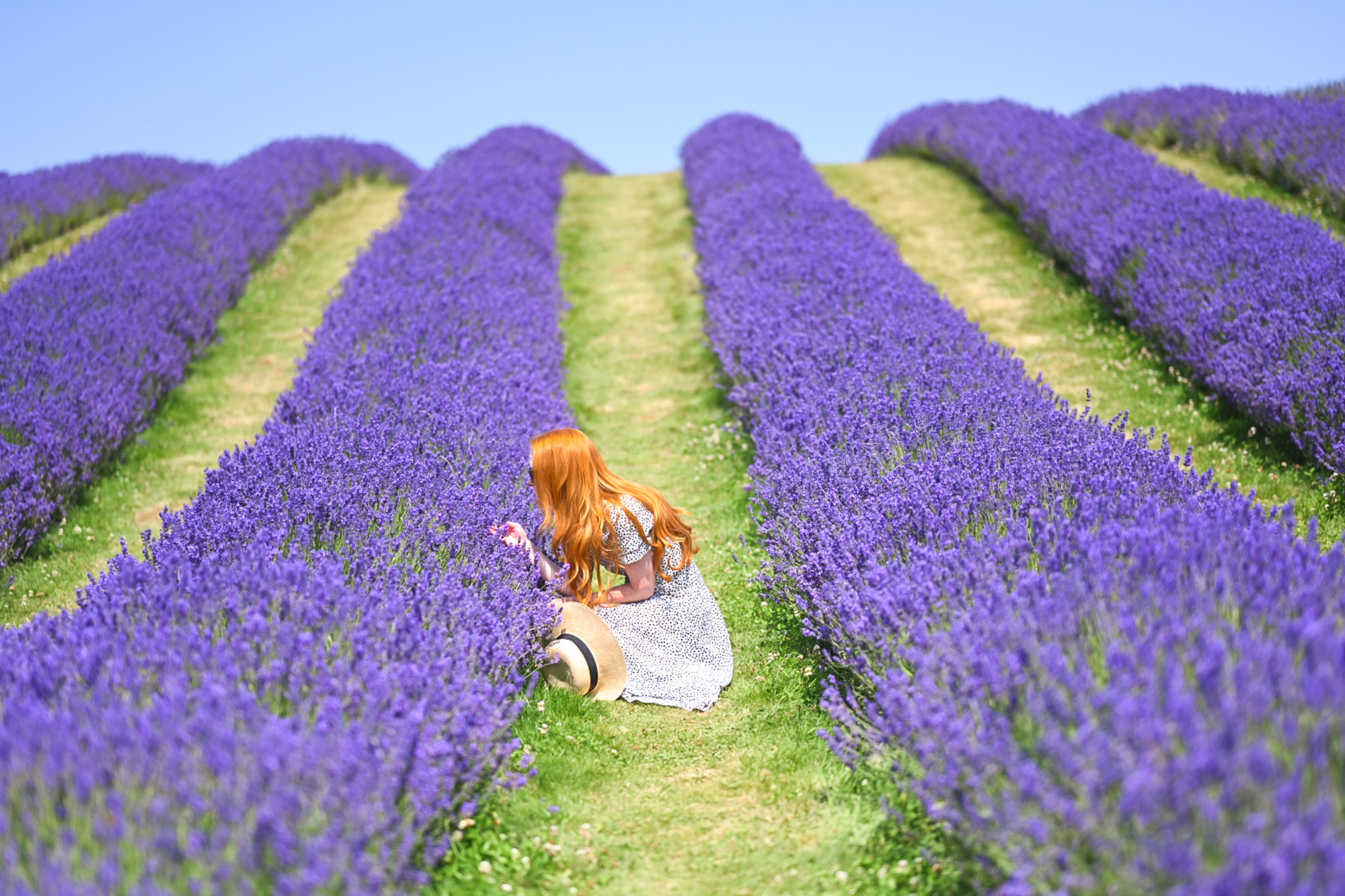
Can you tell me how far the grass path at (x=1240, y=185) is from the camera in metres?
8.85

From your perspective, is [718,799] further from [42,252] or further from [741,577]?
[42,252]

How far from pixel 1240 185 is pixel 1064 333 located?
4044 mm

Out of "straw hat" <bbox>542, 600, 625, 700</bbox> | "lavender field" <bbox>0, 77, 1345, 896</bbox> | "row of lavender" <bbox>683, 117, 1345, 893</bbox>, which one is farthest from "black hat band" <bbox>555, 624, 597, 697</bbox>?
"row of lavender" <bbox>683, 117, 1345, 893</bbox>

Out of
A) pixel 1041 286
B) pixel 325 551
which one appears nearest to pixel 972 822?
pixel 325 551

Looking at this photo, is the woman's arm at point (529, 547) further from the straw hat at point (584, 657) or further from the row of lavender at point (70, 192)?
the row of lavender at point (70, 192)

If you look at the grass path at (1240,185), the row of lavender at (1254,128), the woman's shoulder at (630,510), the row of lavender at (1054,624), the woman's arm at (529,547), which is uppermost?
the row of lavender at (1254,128)

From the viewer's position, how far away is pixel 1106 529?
2.88m

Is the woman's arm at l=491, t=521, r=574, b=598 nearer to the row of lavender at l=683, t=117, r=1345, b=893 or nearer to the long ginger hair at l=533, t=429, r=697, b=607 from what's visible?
the long ginger hair at l=533, t=429, r=697, b=607

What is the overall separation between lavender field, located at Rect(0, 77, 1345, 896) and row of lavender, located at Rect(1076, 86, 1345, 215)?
432 millimetres

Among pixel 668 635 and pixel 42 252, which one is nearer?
pixel 668 635

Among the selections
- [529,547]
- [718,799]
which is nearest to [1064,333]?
[529,547]

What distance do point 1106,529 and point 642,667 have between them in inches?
68.5

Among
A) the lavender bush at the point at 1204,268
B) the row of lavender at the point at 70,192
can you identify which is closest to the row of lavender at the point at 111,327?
the row of lavender at the point at 70,192

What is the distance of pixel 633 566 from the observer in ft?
13.0
